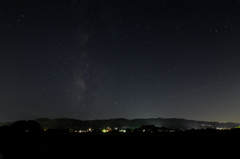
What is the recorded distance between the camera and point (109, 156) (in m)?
14.9

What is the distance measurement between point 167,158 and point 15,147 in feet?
42.0

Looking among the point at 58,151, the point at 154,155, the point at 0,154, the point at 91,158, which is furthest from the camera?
the point at 58,151

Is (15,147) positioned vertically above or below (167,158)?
above

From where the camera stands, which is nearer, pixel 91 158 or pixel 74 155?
pixel 91 158

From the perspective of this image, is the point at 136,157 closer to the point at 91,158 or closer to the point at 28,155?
the point at 91,158

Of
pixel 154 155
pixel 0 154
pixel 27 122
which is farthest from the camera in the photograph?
pixel 27 122

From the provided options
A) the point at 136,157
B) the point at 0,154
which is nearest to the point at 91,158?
the point at 136,157

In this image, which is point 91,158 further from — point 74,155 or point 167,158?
point 167,158

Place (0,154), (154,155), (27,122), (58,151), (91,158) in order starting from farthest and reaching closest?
(27,122) < (58,151) < (154,155) < (91,158) < (0,154)

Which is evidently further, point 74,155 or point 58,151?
point 58,151

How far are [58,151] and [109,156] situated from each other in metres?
5.39

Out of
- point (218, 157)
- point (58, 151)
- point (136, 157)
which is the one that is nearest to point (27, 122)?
point (58, 151)

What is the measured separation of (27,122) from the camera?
69000 mm

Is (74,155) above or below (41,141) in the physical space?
below
